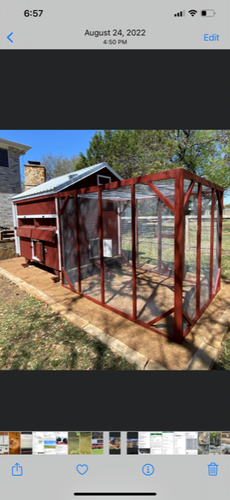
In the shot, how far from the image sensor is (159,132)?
13773 mm

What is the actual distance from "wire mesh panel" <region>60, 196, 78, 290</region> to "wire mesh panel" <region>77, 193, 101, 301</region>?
0.18 meters

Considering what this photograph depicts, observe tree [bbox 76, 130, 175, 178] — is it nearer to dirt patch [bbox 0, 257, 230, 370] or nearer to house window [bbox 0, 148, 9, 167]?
house window [bbox 0, 148, 9, 167]

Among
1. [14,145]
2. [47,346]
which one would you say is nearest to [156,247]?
[47,346]

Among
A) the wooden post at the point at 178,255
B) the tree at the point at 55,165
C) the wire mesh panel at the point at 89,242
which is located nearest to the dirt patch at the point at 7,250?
the wire mesh panel at the point at 89,242

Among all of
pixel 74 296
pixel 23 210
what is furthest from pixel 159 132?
pixel 74 296

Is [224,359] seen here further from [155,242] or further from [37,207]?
[37,207]

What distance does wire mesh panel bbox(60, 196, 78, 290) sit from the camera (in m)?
4.86

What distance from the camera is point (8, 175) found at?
11297mm

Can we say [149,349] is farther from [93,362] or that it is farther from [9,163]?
[9,163]

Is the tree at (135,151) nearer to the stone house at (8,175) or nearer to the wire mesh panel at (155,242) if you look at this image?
the stone house at (8,175)

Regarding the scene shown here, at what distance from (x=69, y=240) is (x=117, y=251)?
1582 millimetres

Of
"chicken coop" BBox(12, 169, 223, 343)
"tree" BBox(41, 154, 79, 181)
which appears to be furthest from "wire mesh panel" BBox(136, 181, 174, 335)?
"tree" BBox(41, 154, 79, 181)

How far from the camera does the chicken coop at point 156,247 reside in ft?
9.07

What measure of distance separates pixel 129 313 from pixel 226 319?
1.52 m
